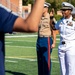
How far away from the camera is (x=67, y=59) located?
733cm

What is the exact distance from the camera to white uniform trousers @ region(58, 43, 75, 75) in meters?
7.28

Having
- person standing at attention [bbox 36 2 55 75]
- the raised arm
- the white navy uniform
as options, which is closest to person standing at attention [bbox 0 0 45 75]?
the raised arm

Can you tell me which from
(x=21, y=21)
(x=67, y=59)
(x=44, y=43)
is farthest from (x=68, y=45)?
(x=21, y=21)

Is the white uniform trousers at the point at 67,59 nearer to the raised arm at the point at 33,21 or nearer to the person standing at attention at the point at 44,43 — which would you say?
the person standing at attention at the point at 44,43

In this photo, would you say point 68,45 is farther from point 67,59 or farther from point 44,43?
point 44,43

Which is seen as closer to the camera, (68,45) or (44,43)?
(68,45)

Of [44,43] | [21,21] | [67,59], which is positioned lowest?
[67,59]

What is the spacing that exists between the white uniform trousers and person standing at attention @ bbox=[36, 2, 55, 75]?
27.7 inches

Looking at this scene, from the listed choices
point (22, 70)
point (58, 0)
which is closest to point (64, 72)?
point (22, 70)

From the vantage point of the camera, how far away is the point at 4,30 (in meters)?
2.64

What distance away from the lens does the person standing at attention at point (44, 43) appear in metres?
8.05

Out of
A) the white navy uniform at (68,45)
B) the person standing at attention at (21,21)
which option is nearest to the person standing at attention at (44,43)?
the white navy uniform at (68,45)

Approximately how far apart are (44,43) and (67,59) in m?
0.92

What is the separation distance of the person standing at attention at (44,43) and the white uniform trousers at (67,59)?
2.31 feet
